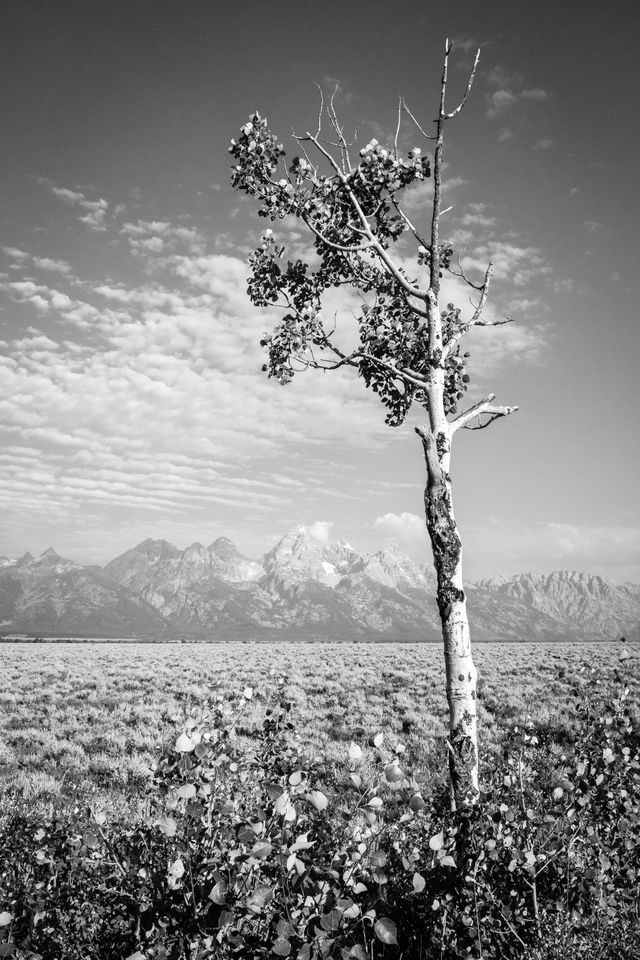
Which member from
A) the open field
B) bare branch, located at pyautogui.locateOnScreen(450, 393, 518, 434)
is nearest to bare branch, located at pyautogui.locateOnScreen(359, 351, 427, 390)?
bare branch, located at pyautogui.locateOnScreen(450, 393, 518, 434)

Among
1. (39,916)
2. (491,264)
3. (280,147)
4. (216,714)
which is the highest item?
(280,147)

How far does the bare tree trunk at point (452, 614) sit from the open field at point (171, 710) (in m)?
0.41

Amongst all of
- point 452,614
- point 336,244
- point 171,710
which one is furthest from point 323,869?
point 336,244

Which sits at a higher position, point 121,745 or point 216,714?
point 216,714

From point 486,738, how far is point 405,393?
869 cm

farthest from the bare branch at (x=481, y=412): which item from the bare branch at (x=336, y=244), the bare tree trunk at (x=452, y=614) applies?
the bare branch at (x=336, y=244)

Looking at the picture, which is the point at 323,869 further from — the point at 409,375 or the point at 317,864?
the point at 409,375

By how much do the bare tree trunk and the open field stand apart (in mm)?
409

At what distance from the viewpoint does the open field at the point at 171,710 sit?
9.45 m

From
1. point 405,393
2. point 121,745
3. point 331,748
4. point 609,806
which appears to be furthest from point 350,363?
point 121,745

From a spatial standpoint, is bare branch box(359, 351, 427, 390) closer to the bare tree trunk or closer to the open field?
the bare tree trunk

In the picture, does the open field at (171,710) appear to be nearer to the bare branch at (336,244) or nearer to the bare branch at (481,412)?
the bare branch at (481,412)

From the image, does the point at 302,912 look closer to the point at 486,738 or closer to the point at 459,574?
the point at 459,574

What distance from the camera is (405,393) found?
26.0ft
